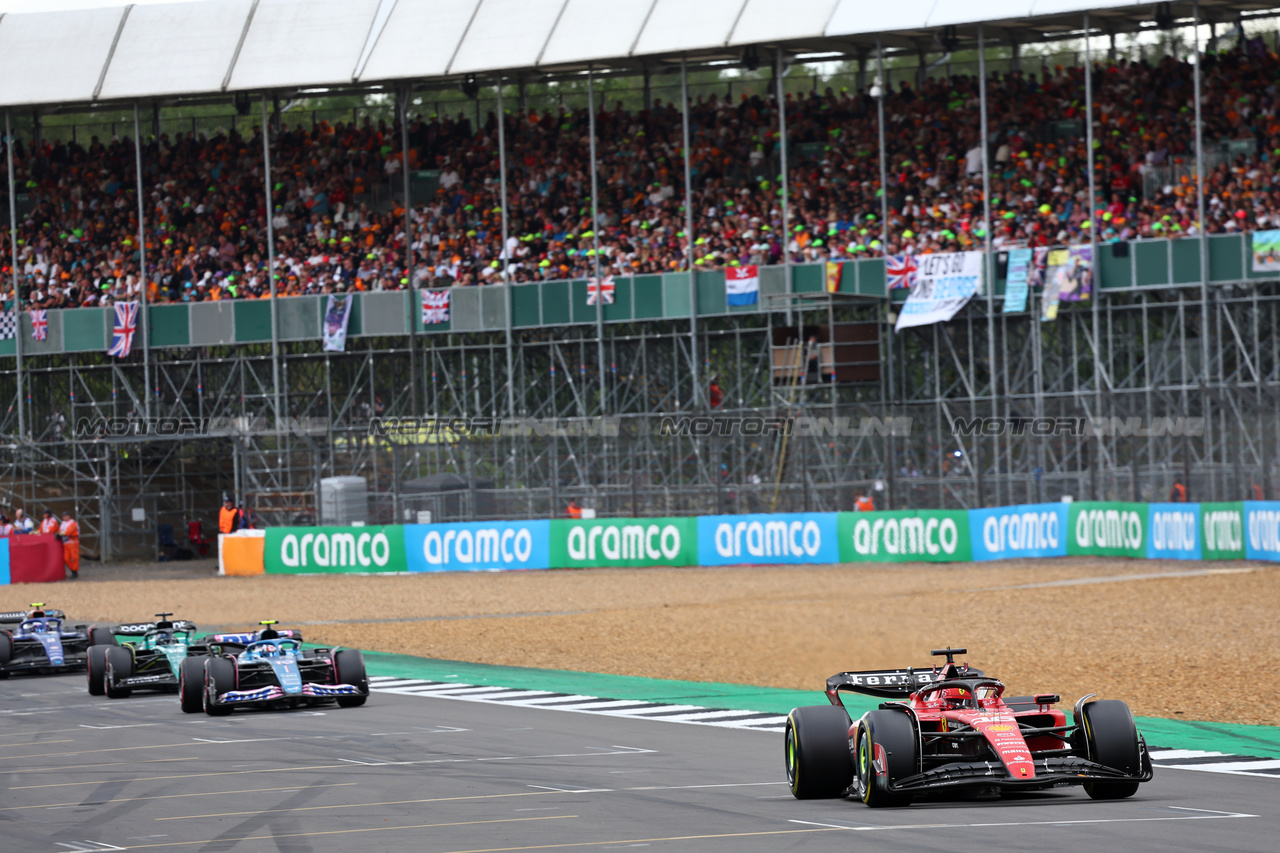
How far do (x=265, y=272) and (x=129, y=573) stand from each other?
34.9ft

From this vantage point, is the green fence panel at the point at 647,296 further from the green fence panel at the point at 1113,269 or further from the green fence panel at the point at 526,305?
the green fence panel at the point at 1113,269

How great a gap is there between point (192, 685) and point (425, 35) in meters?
33.0

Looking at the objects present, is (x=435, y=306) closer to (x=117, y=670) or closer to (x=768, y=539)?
(x=768, y=539)

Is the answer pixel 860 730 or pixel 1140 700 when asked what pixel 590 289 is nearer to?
pixel 1140 700

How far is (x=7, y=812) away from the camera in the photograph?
40.2 feet

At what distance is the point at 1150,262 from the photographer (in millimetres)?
41500

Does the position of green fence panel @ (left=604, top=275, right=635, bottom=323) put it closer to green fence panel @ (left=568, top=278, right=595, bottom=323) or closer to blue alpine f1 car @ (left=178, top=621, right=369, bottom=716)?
green fence panel @ (left=568, top=278, right=595, bottom=323)

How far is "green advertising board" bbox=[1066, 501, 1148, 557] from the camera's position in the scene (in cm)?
3369

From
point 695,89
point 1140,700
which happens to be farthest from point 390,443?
point 1140,700

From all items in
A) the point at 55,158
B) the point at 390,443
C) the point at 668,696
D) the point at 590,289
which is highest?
the point at 55,158

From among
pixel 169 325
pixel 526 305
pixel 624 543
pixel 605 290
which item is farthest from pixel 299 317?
pixel 624 543

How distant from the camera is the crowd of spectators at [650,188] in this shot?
43094 mm

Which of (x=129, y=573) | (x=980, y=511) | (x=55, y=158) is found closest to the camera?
(x=980, y=511)

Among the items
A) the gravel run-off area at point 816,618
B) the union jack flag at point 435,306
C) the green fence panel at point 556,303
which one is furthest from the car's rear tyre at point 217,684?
the union jack flag at point 435,306
